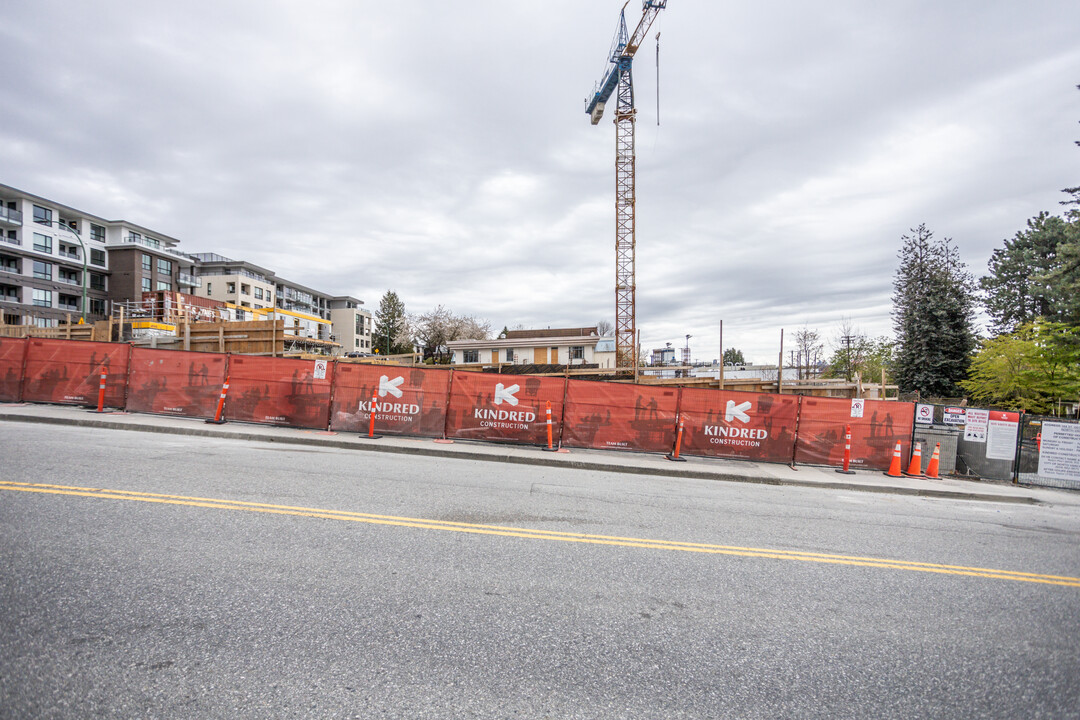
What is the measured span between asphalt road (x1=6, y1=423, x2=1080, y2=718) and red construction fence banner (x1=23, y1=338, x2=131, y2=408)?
8720 mm

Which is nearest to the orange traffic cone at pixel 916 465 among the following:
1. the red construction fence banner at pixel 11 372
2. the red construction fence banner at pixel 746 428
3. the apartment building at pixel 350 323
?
the red construction fence banner at pixel 746 428

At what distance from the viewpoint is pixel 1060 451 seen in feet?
41.5

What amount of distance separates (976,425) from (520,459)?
12.3 m

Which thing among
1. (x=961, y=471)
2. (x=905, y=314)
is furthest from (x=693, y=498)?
(x=905, y=314)

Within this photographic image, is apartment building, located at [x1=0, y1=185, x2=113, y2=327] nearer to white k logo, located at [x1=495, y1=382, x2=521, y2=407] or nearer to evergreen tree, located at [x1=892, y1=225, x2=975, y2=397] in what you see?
white k logo, located at [x1=495, y1=382, x2=521, y2=407]

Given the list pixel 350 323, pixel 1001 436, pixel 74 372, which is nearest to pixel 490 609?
pixel 1001 436

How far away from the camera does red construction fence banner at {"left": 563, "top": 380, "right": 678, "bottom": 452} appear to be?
42.7ft

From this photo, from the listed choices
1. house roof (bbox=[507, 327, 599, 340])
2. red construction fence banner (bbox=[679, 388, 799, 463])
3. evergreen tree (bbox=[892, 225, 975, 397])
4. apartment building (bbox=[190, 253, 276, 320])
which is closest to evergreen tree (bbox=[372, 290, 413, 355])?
apartment building (bbox=[190, 253, 276, 320])

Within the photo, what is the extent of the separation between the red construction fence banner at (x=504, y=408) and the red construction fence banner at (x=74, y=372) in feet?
31.5

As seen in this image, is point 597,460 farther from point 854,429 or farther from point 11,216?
point 11,216

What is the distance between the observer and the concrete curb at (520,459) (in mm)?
10758

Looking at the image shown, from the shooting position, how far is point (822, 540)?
19.4 feet

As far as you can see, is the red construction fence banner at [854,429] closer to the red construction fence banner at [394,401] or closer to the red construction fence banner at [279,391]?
the red construction fence banner at [394,401]

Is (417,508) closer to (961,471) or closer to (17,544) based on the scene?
(17,544)
